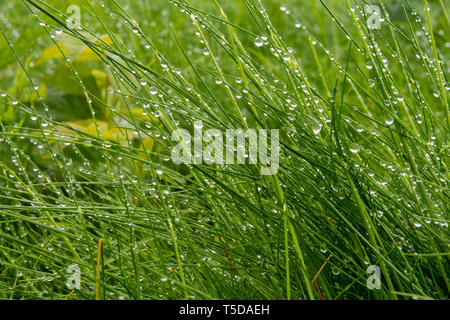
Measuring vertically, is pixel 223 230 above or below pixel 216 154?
below

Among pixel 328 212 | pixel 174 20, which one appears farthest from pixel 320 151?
pixel 174 20

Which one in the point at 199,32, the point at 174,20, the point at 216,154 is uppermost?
the point at 174,20

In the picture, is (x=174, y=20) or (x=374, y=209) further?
(x=174, y=20)

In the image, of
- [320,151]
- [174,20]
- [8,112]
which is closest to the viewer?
[320,151]

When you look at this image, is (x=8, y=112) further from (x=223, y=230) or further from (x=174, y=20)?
(x=174, y=20)

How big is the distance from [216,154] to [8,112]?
2.59 ft
